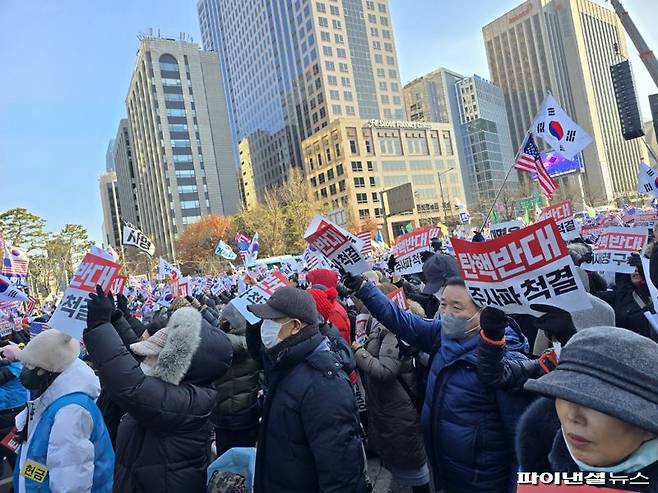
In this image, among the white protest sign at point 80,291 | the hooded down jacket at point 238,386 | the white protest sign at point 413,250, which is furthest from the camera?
the white protest sign at point 413,250

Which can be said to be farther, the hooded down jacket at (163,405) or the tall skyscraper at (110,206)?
the tall skyscraper at (110,206)

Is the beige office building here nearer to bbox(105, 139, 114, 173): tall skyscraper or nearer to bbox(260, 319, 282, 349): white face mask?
bbox(260, 319, 282, 349): white face mask

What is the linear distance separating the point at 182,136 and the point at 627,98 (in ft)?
307

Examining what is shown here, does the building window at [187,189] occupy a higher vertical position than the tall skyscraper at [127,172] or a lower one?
lower

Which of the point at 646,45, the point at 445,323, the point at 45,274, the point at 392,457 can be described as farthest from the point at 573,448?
the point at 45,274

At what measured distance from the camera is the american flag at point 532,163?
8867mm

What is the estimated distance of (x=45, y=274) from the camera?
36.8 metres

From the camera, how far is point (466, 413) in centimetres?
242

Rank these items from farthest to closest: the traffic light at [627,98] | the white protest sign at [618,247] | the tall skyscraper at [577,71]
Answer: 1. the tall skyscraper at [577,71]
2. the traffic light at [627,98]
3. the white protest sign at [618,247]

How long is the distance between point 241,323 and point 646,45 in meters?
16.1

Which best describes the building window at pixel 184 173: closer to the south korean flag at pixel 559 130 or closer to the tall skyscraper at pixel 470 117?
the tall skyscraper at pixel 470 117

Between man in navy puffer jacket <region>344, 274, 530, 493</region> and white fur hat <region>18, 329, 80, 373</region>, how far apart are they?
220 centimetres

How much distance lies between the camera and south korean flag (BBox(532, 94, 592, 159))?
27.6 ft

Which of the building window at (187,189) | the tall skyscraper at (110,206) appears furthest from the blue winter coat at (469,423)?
the tall skyscraper at (110,206)
